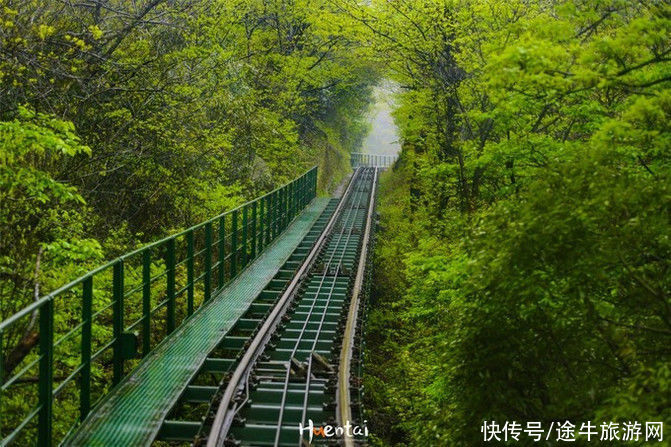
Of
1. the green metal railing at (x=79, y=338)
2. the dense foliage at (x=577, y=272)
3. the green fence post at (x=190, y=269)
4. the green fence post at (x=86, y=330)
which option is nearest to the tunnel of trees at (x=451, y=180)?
the dense foliage at (x=577, y=272)

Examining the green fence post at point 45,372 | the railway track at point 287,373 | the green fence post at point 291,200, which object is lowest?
the railway track at point 287,373

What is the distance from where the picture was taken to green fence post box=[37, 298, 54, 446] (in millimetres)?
6102

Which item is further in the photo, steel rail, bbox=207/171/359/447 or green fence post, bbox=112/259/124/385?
green fence post, bbox=112/259/124/385

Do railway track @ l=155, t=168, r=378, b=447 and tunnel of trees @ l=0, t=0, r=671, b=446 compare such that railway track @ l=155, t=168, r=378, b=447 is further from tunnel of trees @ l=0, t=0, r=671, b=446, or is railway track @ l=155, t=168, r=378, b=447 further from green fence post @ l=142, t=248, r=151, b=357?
tunnel of trees @ l=0, t=0, r=671, b=446

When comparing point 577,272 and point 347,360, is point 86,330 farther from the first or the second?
point 577,272

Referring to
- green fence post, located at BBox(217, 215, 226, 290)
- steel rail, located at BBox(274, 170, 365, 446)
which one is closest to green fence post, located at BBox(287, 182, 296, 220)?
steel rail, located at BBox(274, 170, 365, 446)

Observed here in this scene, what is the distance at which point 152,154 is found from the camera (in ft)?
54.5

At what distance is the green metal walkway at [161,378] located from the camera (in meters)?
6.95

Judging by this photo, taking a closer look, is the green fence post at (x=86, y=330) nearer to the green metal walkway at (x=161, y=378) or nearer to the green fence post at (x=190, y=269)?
the green metal walkway at (x=161, y=378)

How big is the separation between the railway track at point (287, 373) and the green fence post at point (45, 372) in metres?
1.32

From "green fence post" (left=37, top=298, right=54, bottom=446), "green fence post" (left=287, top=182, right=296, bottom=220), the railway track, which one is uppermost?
"green fence post" (left=287, top=182, right=296, bottom=220)

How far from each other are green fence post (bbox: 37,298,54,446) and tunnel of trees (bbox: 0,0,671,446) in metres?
1.36

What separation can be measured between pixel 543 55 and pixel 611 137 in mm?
985

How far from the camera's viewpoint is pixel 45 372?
613 centimetres
